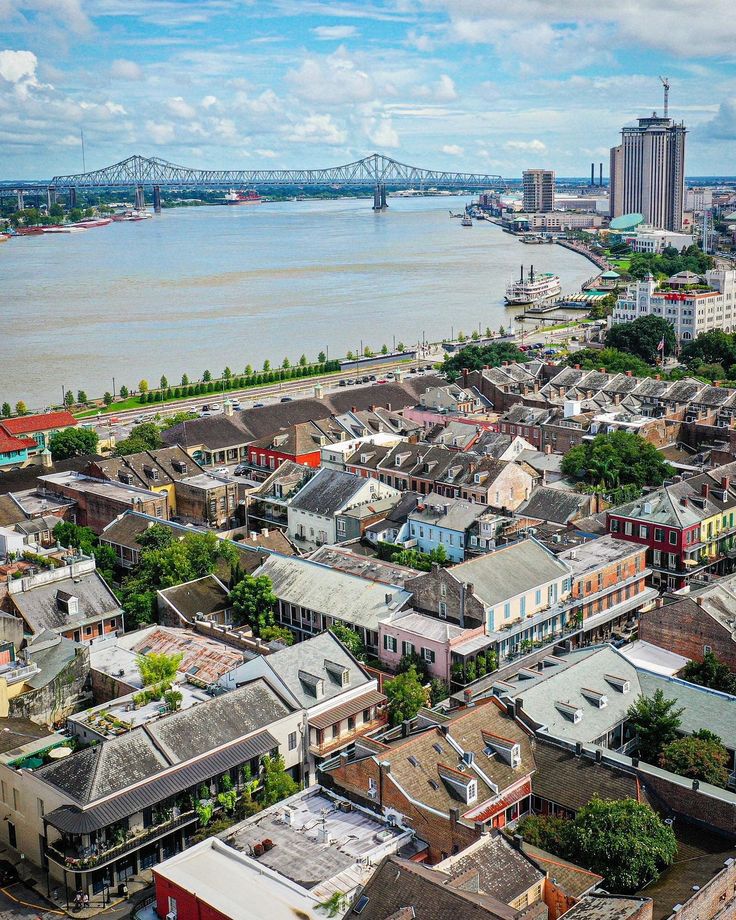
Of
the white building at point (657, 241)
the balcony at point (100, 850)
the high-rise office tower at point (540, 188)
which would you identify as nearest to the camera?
the balcony at point (100, 850)

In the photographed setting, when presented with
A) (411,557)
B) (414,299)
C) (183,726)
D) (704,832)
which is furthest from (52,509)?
(414,299)

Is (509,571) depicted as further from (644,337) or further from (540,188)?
(540,188)

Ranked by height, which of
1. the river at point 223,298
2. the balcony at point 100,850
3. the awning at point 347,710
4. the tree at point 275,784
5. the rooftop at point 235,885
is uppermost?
the river at point 223,298

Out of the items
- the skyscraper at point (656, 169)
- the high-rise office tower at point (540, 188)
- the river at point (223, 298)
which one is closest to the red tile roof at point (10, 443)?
the river at point (223, 298)

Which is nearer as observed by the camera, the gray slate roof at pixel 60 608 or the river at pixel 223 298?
the gray slate roof at pixel 60 608

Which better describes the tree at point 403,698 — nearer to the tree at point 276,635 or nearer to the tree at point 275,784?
the tree at point 275,784

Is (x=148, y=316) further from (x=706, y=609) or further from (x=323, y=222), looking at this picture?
(x=323, y=222)
